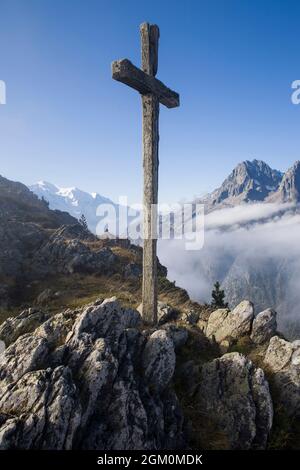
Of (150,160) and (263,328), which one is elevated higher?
(150,160)

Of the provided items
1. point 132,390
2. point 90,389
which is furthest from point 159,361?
point 90,389

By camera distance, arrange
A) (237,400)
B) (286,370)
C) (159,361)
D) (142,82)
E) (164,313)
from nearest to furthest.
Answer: (237,400)
(159,361)
(286,370)
(142,82)
(164,313)

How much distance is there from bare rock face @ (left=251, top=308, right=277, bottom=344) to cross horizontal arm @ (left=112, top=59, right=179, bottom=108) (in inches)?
462

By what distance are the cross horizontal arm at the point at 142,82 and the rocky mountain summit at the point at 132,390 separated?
9450 millimetres

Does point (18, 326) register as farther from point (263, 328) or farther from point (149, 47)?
point (149, 47)

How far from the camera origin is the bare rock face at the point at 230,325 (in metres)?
18.9

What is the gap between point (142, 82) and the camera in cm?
1605

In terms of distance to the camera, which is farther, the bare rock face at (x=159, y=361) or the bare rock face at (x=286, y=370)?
the bare rock face at (x=286, y=370)

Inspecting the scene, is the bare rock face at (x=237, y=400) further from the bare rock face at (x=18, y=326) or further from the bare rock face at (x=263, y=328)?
the bare rock face at (x=18, y=326)

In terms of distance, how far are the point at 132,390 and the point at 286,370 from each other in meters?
6.96

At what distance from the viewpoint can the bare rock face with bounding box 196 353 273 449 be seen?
12.4m

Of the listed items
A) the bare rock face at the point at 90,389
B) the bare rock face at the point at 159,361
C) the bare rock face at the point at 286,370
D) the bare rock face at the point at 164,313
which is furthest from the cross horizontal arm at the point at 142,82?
the bare rock face at the point at 286,370

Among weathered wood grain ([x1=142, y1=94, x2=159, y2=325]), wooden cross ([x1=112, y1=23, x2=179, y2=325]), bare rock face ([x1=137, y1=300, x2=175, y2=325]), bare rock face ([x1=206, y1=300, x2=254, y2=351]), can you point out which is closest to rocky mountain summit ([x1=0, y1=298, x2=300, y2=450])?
weathered wood grain ([x1=142, y1=94, x2=159, y2=325])
